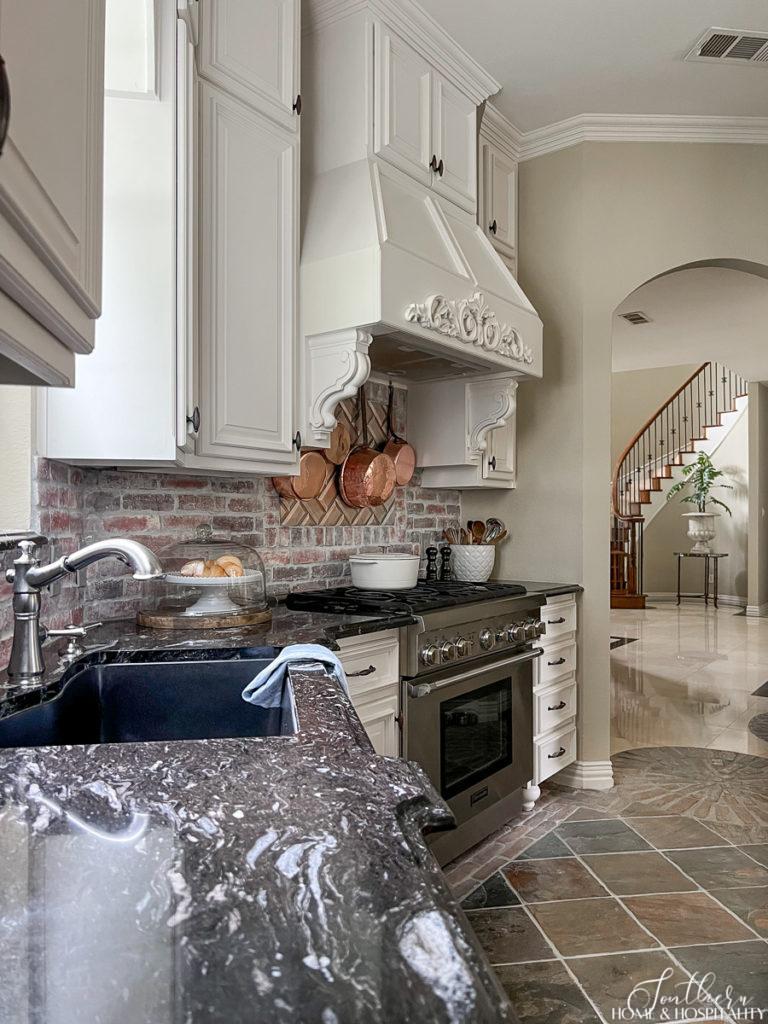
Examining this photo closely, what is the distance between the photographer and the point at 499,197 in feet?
12.6

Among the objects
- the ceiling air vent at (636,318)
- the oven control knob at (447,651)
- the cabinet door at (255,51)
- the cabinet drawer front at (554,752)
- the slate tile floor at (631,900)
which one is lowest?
the slate tile floor at (631,900)

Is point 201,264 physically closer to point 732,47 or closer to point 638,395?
point 732,47

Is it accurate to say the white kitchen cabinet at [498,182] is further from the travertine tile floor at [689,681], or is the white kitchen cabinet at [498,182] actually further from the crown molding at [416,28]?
the travertine tile floor at [689,681]

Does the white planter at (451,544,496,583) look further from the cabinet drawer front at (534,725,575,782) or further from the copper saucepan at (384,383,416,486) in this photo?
the cabinet drawer front at (534,725,575,782)

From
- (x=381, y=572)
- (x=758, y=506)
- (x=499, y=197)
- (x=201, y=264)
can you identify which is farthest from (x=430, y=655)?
(x=758, y=506)

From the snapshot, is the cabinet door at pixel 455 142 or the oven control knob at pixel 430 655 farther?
the cabinet door at pixel 455 142

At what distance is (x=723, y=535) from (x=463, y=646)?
30.7ft

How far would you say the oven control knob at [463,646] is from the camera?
2793 millimetres

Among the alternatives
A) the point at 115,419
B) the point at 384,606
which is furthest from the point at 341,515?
the point at 115,419

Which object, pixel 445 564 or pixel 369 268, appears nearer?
pixel 369 268

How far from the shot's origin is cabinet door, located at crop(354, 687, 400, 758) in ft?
7.98

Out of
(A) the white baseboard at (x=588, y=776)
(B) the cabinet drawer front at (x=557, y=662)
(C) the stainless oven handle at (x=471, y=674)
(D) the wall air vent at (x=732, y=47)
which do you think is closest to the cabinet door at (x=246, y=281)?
(C) the stainless oven handle at (x=471, y=674)

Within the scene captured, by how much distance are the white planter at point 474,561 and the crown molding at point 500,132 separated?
1898mm

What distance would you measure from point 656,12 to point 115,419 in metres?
2.48
